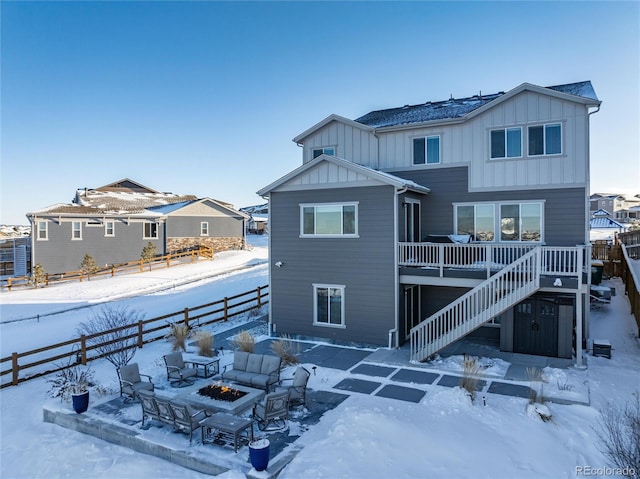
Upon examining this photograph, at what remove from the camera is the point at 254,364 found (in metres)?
11.0

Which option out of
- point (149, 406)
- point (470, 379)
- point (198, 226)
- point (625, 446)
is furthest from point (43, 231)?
point (625, 446)

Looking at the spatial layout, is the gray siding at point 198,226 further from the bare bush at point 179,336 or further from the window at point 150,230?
the bare bush at point 179,336

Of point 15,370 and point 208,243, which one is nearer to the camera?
point 15,370

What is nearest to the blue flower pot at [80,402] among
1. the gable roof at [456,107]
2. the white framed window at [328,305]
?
the white framed window at [328,305]

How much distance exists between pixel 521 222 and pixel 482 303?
157 inches

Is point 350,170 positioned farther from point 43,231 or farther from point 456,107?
point 43,231

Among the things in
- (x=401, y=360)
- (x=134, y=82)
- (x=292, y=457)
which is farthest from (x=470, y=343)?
(x=134, y=82)

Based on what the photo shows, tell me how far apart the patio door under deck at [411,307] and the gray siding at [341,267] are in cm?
103

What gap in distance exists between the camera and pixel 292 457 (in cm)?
722

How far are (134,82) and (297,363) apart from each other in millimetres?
19853

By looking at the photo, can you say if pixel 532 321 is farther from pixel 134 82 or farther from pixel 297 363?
pixel 134 82

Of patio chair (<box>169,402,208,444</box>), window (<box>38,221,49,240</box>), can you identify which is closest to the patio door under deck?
patio chair (<box>169,402,208,444</box>)

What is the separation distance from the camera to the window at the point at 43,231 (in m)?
30.1

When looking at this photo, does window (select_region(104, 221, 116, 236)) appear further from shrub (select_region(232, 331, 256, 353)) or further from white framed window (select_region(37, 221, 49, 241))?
shrub (select_region(232, 331, 256, 353))
